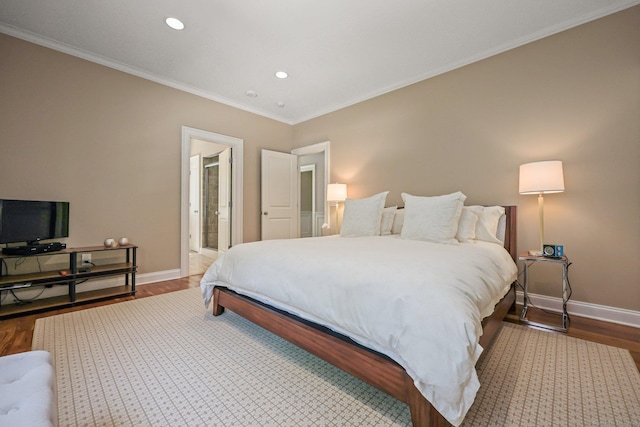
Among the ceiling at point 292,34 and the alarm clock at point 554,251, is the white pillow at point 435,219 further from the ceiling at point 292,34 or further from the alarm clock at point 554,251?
the ceiling at point 292,34

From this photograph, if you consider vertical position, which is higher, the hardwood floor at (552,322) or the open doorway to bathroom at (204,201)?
the open doorway to bathroom at (204,201)

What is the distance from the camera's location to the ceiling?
239 centimetres

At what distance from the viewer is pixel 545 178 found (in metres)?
2.41

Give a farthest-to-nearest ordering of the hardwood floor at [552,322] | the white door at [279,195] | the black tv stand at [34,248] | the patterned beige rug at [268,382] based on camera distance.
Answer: the white door at [279,195] → the black tv stand at [34,248] → the hardwood floor at [552,322] → the patterned beige rug at [268,382]

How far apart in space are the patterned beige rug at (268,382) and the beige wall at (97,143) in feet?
4.77

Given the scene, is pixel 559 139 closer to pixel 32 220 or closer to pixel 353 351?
pixel 353 351

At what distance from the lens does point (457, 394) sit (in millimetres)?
1039

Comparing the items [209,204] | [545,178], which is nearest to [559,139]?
[545,178]

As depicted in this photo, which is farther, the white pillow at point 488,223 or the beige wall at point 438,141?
the white pillow at point 488,223

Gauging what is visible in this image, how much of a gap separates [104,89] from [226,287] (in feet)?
9.55

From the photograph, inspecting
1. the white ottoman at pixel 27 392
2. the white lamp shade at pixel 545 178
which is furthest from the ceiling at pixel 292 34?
the white ottoman at pixel 27 392

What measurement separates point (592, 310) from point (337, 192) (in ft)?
10.3

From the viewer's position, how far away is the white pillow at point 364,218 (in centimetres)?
318

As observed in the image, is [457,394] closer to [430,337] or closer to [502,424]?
[430,337]
